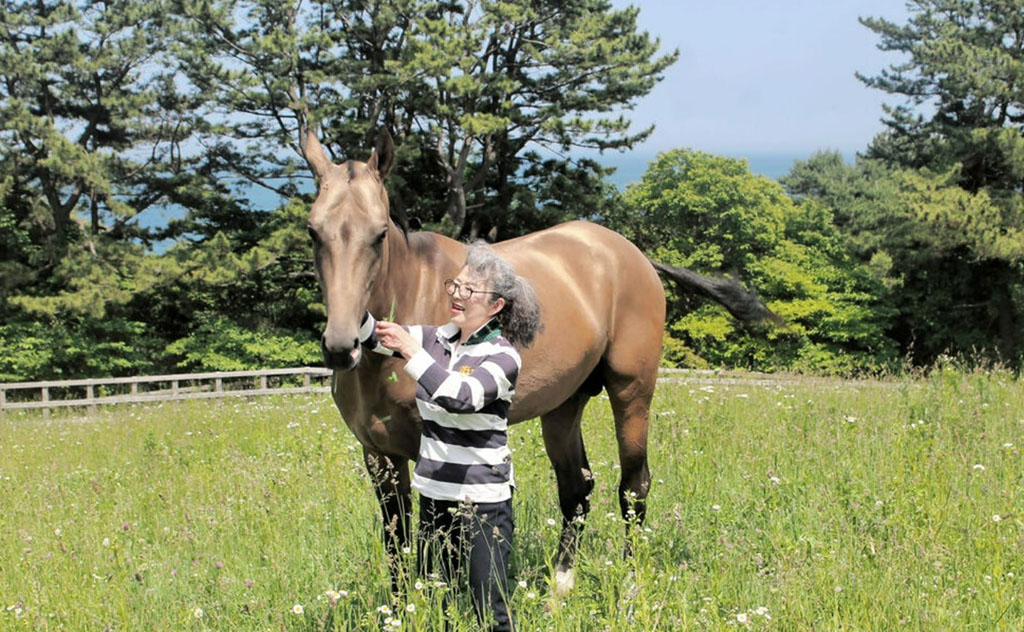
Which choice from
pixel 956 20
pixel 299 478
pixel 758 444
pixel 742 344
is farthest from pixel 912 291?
pixel 299 478

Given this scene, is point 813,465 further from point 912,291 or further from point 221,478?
point 912,291

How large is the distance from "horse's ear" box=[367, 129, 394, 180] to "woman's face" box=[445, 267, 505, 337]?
74 centimetres

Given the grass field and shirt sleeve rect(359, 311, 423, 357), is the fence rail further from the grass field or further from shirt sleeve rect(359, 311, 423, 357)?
shirt sleeve rect(359, 311, 423, 357)

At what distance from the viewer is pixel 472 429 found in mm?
3025

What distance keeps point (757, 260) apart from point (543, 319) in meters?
35.1

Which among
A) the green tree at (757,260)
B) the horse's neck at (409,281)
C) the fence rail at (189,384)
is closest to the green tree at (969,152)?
the green tree at (757,260)

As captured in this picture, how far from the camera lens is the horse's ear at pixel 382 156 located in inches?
135

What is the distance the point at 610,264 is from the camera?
4836mm

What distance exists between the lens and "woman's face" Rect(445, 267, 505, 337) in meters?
3.08

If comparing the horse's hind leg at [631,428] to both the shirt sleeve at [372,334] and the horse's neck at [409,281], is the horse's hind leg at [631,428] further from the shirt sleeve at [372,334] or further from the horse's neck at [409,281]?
the shirt sleeve at [372,334]

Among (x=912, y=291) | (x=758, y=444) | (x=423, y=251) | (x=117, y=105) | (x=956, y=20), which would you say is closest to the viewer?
(x=423, y=251)

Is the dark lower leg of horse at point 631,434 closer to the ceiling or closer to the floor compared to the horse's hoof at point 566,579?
closer to the ceiling

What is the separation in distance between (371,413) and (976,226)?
28063 millimetres

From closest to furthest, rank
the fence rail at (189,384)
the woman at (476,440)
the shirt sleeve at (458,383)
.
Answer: the shirt sleeve at (458,383)
the woman at (476,440)
the fence rail at (189,384)
